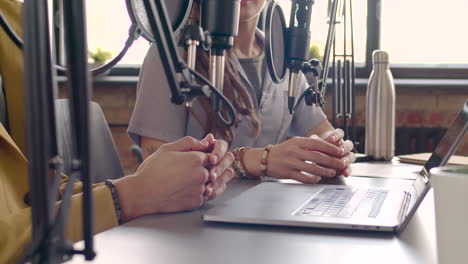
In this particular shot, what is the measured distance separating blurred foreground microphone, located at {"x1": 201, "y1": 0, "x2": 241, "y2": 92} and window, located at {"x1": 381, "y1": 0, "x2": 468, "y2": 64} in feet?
7.54

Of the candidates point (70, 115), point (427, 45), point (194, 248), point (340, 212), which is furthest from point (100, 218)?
point (427, 45)

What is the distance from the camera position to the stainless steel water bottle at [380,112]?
1455mm

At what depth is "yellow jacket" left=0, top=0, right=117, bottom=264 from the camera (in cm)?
62

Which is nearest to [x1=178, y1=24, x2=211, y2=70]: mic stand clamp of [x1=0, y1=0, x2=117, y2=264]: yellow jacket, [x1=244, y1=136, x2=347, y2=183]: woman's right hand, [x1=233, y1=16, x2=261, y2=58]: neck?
[x1=0, y1=0, x2=117, y2=264]: yellow jacket

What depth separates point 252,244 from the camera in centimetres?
56

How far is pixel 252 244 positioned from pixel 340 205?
0.71ft

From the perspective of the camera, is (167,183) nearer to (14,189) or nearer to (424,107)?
(14,189)

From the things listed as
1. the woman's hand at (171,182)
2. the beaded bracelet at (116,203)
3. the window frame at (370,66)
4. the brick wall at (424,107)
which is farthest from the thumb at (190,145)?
the window frame at (370,66)

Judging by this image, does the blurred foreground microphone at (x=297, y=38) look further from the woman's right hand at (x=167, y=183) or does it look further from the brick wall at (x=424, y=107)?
the brick wall at (x=424, y=107)

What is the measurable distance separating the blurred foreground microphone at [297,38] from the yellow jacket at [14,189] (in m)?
0.32

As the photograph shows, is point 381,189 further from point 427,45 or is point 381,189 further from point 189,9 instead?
point 427,45

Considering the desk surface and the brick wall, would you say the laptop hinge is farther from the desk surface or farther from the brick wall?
the brick wall

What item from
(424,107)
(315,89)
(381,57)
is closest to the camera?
(315,89)

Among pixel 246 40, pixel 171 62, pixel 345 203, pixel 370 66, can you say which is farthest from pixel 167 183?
pixel 370 66
